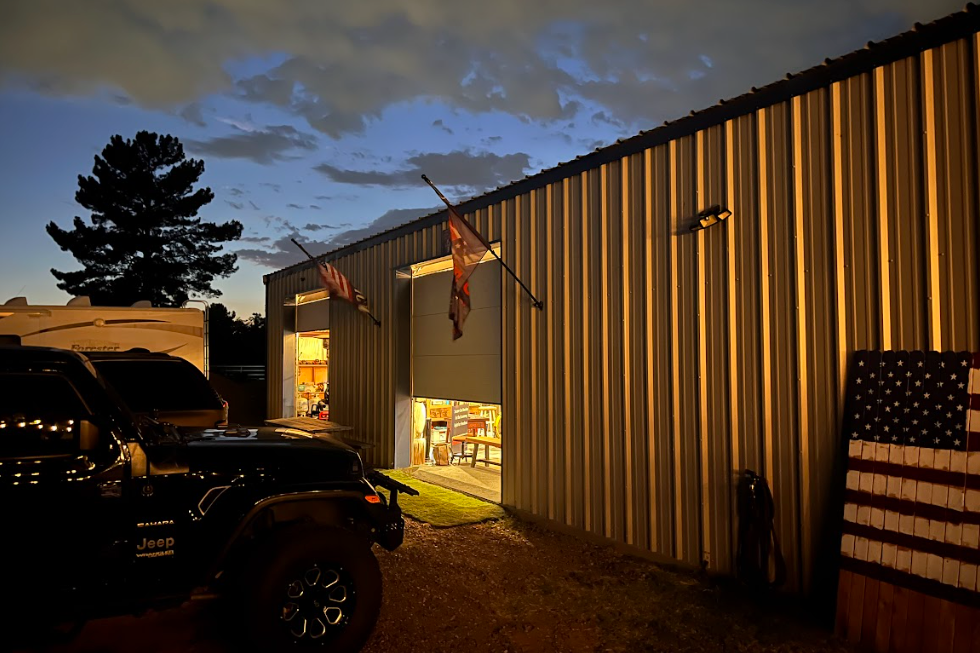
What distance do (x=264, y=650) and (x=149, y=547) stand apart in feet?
3.00

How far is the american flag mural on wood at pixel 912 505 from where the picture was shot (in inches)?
170

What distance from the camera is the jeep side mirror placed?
3.51 meters

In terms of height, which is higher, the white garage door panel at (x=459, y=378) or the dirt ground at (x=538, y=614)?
the white garage door panel at (x=459, y=378)

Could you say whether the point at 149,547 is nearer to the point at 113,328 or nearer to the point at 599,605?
the point at 599,605

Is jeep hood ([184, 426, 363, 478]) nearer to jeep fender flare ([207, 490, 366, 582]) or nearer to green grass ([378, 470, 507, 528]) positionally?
jeep fender flare ([207, 490, 366, 582])

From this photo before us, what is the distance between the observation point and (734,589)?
5.67 m

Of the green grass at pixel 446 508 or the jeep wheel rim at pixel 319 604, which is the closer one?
the jeep wheel rim at pixel 319 604

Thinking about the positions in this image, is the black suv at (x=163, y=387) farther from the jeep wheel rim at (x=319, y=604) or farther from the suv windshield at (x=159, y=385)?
the jeep wheel rim at (x=319, y=604)

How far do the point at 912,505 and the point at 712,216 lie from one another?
284 centimetres

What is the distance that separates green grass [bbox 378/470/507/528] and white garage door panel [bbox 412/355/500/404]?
4.52 ft

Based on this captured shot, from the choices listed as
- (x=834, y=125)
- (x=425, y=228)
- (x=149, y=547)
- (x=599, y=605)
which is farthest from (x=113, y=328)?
(x=834, y=125)

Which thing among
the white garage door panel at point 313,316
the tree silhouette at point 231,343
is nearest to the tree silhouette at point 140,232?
the tree silhouette at point 231,343

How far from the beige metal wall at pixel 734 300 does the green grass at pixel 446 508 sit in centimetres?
41

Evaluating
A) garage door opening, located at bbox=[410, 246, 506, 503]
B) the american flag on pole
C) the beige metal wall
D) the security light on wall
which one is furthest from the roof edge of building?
the american flag on pole
